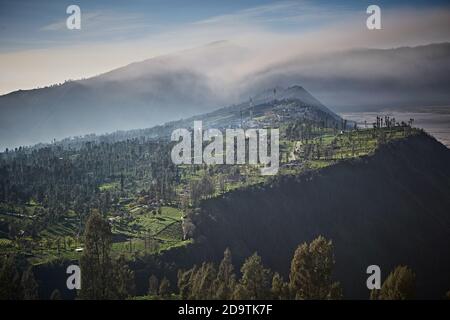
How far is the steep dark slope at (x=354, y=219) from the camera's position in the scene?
362ft

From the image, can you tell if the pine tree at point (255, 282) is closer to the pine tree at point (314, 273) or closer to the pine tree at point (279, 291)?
the pine tree at point (279, 291)

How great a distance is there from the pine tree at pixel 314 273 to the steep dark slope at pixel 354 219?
199 ft

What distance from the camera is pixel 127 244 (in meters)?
92.6

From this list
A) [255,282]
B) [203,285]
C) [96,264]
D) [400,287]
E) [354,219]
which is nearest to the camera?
[400,287]

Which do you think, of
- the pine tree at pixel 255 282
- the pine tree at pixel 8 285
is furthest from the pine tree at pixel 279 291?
the pine tree at pixel 8 285

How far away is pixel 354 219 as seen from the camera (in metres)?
136

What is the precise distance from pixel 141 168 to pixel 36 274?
8874 cm

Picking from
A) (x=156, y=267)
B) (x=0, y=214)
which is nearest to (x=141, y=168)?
(x=0, y=214)

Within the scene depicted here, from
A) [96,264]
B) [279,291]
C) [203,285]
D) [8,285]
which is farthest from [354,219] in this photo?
[8,285]

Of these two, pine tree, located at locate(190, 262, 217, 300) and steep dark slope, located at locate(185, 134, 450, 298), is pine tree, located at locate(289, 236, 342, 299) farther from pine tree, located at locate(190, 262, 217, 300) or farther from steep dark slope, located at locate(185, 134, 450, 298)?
steep dark slope, located at locate(185, 134, 450, 298)

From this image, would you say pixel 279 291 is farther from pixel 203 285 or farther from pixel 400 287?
pixel 400 287

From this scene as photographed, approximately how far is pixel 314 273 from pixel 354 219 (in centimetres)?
10615

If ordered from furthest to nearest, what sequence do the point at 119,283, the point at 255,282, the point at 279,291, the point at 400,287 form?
the point at 119,283 < the point at 279,291 < the point at 255,282 < the point at 400,287
